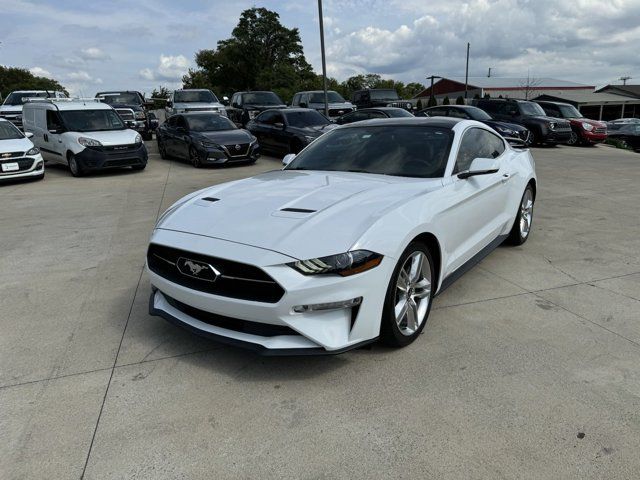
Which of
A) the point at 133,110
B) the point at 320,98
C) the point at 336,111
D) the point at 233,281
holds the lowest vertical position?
the point at 233,281

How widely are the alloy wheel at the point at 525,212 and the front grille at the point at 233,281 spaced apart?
3769mm

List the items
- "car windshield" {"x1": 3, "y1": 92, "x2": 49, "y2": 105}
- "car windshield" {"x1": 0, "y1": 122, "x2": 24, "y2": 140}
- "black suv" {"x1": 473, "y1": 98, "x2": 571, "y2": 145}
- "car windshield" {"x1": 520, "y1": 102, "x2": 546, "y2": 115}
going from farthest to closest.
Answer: "car windshield" {"x1": 3, "y1": 92, "x2": 49, "y2": 105}
"car windshield" {"x1": 520, "y1": 102, "x2": 546, "y2": 115}
"black suv" {"x1": 473, "y1": 98, "x2": 571, "y2": 145}
"car windshield" {"x1": 0, "y1": 122, "x2": 24, "y2": 140}

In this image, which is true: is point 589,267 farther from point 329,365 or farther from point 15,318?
point 15,318

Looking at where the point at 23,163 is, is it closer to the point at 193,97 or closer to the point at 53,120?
the point at 53,120

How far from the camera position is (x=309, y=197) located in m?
3.46

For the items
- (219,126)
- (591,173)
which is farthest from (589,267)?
(219,126)

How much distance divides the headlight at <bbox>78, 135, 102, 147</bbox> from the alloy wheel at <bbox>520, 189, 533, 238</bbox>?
32.0 ft

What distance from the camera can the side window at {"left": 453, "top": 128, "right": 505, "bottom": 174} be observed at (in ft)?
13.7

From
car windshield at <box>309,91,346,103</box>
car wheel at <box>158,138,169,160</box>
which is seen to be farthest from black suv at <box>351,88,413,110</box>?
car wheel at <box>158,138,169,160</box>

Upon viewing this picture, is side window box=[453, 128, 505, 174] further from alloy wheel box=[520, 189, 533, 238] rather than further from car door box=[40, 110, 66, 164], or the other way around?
car door box=[40, 110, 66, 164]

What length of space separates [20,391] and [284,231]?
71.2 inches

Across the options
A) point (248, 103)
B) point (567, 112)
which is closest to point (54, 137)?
point (248, 103)

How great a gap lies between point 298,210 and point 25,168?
10429mm

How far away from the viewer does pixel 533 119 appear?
1850cm
